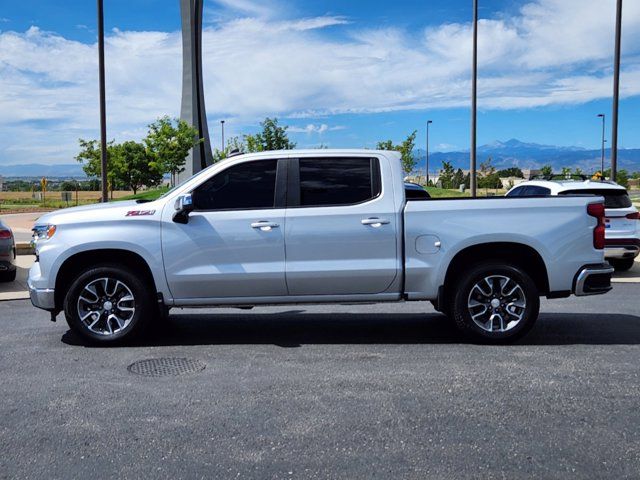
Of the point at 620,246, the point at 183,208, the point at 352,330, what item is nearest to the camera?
the point at 183,208

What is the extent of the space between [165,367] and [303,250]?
1651 millimetres

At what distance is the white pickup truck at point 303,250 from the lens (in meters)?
6.41

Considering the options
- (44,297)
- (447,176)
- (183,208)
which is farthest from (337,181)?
(447,176)

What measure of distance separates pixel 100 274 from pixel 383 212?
2766mm

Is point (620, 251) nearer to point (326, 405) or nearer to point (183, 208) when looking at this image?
point (183, 208)

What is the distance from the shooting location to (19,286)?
10.9 meters

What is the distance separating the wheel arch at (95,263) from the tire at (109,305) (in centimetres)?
9

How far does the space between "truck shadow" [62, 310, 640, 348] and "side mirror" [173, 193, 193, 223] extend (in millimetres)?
1274

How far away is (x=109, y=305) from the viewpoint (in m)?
6.49

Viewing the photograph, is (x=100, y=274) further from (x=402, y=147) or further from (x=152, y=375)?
(x=402, y=147)

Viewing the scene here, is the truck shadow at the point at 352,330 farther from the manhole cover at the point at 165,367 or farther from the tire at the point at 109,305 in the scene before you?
the manhole cover at the point at 165,367

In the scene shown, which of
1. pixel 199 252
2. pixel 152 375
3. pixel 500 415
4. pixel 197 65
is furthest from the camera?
pixel 197 65

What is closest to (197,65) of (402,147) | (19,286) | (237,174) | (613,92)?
(402,147)

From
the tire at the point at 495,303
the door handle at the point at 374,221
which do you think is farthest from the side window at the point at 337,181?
the tire at the point at 495,303
